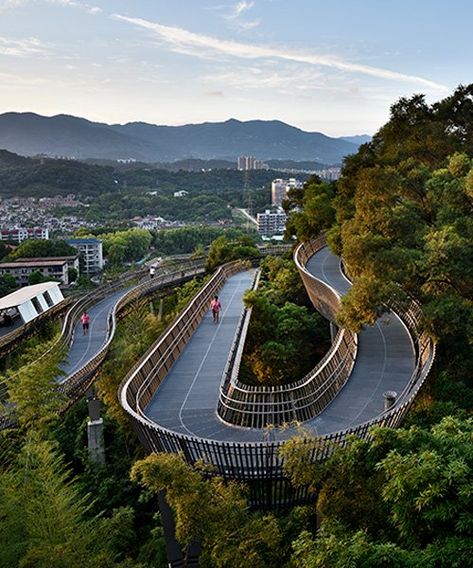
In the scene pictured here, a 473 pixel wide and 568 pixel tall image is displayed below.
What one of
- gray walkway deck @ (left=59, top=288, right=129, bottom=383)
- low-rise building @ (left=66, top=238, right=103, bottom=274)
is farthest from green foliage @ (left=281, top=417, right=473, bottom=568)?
low-rise building @ (left=66, top=238, right=103, bottom=274)

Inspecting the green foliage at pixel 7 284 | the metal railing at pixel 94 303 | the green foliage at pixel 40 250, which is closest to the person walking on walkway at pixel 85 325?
the metal railing at pixel 94 303

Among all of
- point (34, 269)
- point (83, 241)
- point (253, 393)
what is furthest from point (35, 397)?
point (83, 241)

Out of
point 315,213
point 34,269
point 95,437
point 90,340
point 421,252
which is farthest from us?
point 34,269

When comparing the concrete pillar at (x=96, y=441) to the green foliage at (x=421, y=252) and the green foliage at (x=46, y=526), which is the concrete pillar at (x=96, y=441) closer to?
the green foliage at (x=46, y=526)

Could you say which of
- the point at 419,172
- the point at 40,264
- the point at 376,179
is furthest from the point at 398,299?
the point at 40,264

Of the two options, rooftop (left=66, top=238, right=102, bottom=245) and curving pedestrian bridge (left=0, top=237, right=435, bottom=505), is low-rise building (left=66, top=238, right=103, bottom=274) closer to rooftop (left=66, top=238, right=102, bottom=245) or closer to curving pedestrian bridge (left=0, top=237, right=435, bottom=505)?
rooftop (left=66, top=238, right=102, bottom=245)

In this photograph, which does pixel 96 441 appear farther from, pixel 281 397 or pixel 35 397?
pixel 281 397

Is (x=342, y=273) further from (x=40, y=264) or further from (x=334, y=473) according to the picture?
(x=40, y=264)
